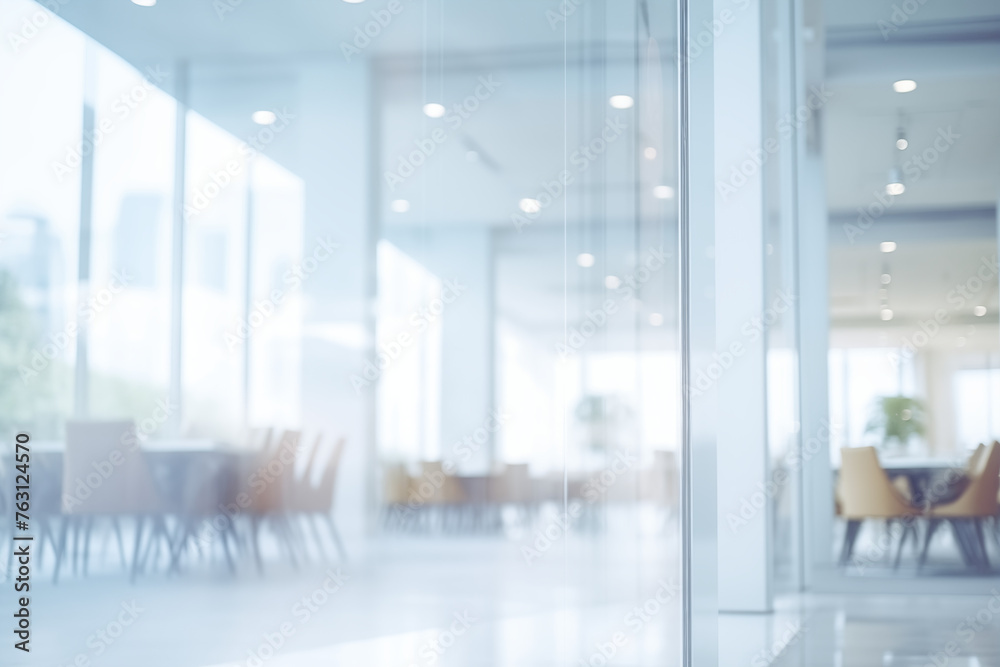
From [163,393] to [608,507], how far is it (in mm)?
1555

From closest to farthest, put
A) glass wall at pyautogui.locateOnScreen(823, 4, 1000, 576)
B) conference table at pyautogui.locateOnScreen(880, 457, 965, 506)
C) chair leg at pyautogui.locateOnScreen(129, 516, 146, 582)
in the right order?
chair leg at pyautogui.locateOnScreen(129, 516, 146, 582)
glass wall at pyautogui.locateOnScreen(823, 4, 1000, 576)
conference table at pyautogui.locateOnScreen(880, 457, 965, 506)

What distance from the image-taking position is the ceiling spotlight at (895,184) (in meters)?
6.75

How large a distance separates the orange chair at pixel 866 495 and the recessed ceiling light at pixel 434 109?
166 inches

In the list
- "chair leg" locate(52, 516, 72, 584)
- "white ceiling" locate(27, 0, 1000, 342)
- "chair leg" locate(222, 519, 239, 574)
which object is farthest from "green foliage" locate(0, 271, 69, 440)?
"white ceiling" locate(27, 0, 1000, 342)

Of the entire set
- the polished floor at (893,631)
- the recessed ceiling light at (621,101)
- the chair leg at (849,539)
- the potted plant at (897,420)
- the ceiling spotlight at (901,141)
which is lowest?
the polished floor at (893,631)

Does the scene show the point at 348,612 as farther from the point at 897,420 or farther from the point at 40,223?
the point at 897,420

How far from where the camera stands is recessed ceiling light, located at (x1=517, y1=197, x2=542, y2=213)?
11.2ft

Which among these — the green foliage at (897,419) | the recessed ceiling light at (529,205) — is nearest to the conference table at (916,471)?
the green foliage at (897,419)

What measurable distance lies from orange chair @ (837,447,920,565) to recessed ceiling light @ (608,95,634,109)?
11.4ft

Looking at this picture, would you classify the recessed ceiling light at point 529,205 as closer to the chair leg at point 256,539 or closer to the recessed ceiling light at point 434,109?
the recessed ceiling light at point 434,109

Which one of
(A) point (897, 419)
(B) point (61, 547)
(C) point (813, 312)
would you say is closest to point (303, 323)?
(B) point (61, 547)

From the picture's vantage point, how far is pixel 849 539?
22.3ft

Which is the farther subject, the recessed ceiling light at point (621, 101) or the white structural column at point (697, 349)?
the recessed ceiling light at point (621, 101)

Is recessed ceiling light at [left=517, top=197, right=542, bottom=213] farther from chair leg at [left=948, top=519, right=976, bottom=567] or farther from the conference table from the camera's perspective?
chair leg at [left=948, top=519, right=976, bottom=567]
